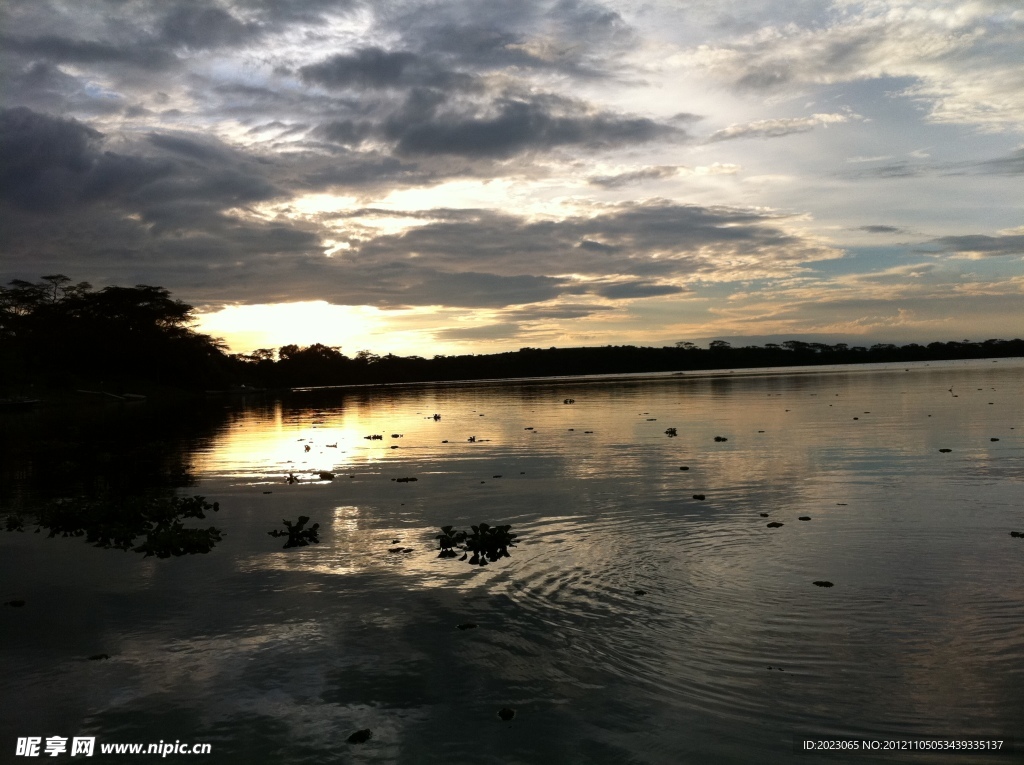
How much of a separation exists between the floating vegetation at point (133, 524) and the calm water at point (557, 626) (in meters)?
0.39

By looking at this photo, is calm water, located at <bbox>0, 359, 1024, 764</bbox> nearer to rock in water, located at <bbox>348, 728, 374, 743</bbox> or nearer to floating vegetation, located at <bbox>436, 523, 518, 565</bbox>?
rock in water, located at <bbox>348, 728, 374, 743</bbox>

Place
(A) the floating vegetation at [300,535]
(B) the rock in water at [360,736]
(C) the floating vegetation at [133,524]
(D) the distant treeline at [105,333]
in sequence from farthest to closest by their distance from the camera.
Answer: (D) the distant treeline at [105,333] < (A) the floating vegetation at [300,535] < (C) the floating vegetation at [133,524] < (B) the rock in water at [360,736]

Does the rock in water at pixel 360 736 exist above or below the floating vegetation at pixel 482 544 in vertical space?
below

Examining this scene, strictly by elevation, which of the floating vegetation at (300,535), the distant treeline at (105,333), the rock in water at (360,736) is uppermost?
the distant treeline at (105,333)

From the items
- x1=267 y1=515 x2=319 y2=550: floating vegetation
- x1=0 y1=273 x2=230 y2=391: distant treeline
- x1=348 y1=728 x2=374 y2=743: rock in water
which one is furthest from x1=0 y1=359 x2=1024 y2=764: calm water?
x1=0 y1=273 x2=230 y2=391: distant treeline

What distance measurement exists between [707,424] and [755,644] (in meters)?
31.8

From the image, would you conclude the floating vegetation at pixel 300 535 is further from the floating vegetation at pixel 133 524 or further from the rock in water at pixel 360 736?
the rock in water at pixel 360 736

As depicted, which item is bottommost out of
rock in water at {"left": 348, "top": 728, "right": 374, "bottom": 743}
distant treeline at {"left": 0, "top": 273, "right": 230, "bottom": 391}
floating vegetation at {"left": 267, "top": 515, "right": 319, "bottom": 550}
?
rock in water at {"left": 348, "top": 728, "right": 374, "bottom": 743}

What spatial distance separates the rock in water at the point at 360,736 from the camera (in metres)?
7.19

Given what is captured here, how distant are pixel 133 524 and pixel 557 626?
11.1 metres

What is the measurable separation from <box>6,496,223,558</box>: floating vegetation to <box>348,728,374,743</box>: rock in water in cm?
870

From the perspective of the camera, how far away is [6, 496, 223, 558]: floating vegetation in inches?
577

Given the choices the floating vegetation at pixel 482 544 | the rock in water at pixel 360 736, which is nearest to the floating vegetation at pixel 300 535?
the floating vegetation at pixel 482 544

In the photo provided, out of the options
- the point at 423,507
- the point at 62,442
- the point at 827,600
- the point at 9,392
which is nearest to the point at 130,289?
the point at 9,392
